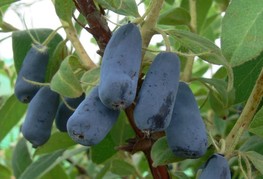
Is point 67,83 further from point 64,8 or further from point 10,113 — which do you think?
point 10,113

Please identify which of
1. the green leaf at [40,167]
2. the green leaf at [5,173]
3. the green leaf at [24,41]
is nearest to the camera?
the green leaf at [24,41]

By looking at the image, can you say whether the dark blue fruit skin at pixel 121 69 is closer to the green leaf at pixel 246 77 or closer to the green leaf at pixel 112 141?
the green leaf at pixel 246 77

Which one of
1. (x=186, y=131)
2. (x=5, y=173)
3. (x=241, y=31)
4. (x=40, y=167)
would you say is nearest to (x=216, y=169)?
A: (x=186, y=131)

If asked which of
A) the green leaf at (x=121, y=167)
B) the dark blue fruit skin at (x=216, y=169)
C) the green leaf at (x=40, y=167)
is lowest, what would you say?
the green leaf at (x=40, y=167)

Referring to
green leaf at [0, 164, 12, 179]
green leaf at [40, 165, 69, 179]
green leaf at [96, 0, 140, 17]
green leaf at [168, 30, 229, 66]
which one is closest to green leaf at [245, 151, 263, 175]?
green leaf at [168, 30, 229, 66]

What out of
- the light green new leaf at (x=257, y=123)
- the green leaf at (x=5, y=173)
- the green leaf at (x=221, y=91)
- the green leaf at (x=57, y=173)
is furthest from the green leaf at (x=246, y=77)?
the green leaf at (x=5, y=173)

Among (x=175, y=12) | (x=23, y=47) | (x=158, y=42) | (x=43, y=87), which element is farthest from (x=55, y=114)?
(x=158, y=42)

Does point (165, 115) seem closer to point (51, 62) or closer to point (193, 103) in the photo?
point (193, 103)
